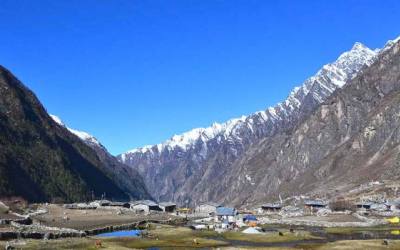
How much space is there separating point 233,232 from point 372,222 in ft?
195

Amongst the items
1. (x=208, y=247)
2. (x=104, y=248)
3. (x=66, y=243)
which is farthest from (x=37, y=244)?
(x=208, y=247)

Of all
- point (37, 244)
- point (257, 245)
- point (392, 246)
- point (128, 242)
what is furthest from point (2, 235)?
point (392, 246)

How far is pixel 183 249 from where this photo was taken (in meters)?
118

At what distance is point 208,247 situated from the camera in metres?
123

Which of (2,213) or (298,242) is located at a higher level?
(2,213)

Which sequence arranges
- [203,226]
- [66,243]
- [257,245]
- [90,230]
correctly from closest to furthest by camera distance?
[66,243], [257,245], [90,230], [203,226]

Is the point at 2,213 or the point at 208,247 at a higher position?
the point at 2,213

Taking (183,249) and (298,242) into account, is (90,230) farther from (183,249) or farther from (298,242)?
(298,242)

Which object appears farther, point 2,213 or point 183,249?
point 2,213

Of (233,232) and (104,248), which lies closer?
(104,248)

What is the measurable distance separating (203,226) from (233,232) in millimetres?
24599

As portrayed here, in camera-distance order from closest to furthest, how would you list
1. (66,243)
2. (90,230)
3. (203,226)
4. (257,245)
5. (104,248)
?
1. (104,248)
2. (66,243)
3. (257,245)
4. (90,230)
5. (203,226)

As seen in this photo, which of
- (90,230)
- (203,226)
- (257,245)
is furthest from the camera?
(203,226)

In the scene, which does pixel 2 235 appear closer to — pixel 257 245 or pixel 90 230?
pixel 90 230
